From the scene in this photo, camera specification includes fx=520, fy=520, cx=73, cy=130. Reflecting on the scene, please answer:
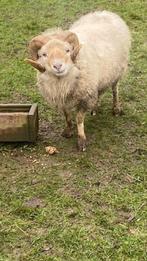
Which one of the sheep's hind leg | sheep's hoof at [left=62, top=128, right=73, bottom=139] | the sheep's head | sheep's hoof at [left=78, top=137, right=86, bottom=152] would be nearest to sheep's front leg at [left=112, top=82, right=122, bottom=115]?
the sheep's hind leg

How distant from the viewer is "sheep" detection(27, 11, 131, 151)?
4.54 m

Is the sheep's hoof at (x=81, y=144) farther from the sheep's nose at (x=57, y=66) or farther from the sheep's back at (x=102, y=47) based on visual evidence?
the sheep's nose at (x=57, y=66)

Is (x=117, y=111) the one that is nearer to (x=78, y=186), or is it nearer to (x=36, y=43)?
(x=78, y=186)

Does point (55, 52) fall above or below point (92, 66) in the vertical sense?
above

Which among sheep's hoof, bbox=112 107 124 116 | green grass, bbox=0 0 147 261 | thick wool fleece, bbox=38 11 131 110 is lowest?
green grass, bbox=0 0 147 261

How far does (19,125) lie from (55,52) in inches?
39.9

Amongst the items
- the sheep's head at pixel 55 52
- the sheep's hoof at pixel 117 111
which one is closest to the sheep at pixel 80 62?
the sheep's head at pixel 55 52

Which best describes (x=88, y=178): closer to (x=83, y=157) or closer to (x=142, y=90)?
(x=83, y=157)

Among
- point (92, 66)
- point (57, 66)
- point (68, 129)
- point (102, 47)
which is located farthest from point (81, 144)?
point (57, 66)

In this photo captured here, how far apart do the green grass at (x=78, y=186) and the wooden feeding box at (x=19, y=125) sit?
0.45ft

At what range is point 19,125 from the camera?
5.12 m

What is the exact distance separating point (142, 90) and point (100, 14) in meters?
1.17

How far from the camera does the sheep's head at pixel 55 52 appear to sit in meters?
4.41

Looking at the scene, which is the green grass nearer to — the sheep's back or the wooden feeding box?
the wooden feeding box
